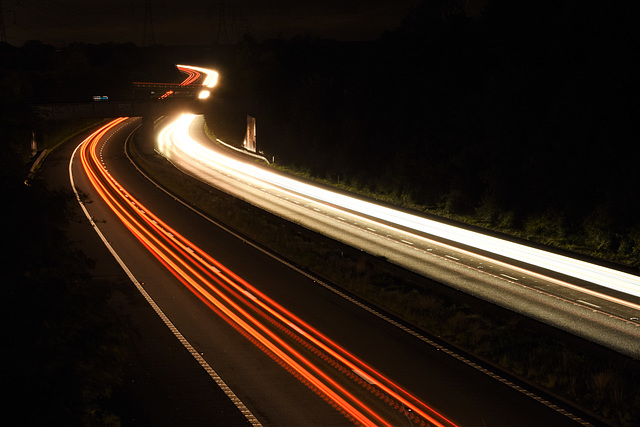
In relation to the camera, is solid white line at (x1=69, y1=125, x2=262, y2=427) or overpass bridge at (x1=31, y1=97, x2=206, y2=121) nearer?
solid white line at (x1=69, y1=125, x2=262, y2=427)

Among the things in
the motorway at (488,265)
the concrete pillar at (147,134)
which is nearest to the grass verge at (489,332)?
the motorway at (488,265)

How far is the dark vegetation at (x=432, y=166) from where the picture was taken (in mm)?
8375

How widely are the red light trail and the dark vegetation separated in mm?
3090

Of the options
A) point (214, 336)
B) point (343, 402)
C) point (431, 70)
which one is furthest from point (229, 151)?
point (343, 402)

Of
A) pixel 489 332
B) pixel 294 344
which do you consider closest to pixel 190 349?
pixel 294 344

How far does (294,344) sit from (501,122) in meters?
26.9

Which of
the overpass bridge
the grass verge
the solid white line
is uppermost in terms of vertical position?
the overpass bridge

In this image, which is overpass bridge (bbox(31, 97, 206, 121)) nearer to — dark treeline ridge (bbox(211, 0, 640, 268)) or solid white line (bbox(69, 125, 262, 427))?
dark treeline ridge (bbox(211, 0, 640, 268))

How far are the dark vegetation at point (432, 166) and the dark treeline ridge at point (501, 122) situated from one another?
4.6 inches

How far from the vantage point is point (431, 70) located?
2125 inches

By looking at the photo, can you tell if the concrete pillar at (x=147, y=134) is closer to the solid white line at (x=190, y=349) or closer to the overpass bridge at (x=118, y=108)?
the overpass bridge at (x=118, y=108)

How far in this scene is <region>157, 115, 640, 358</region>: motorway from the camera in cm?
1789

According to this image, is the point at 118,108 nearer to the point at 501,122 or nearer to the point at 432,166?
the point at 432,166

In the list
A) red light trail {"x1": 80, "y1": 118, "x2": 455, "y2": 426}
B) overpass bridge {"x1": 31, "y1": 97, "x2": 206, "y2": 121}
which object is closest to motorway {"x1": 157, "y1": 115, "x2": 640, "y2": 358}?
red light trail {"x1": 80, "y1": 118, "x2": 455, "y2": 426}
